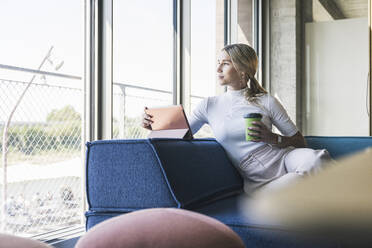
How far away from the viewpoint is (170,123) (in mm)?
2135

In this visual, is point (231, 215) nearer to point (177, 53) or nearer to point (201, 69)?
point (177, 53)

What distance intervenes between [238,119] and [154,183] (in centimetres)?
67

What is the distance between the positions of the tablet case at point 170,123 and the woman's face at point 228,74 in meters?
0.36

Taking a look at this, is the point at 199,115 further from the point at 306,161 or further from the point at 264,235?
the point at 264,235

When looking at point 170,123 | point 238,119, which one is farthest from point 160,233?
point 238,119

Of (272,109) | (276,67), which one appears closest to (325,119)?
(276,67)

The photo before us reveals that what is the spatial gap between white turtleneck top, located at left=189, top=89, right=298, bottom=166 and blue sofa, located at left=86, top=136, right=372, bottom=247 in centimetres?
28

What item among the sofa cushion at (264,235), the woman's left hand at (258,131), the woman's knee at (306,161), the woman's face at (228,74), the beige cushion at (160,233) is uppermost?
the woman's face at (228,74)

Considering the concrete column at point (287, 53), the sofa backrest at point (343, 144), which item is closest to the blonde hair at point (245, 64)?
the sofa backrest at point (343, 144)

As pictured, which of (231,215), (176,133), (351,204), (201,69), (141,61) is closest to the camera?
(351,204)

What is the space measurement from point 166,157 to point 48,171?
3.66ft

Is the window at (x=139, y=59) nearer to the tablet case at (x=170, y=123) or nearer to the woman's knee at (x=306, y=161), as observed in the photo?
the tablet case at (x=170, y=123)

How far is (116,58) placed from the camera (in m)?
2.80

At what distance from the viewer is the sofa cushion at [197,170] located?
173 centimetres
